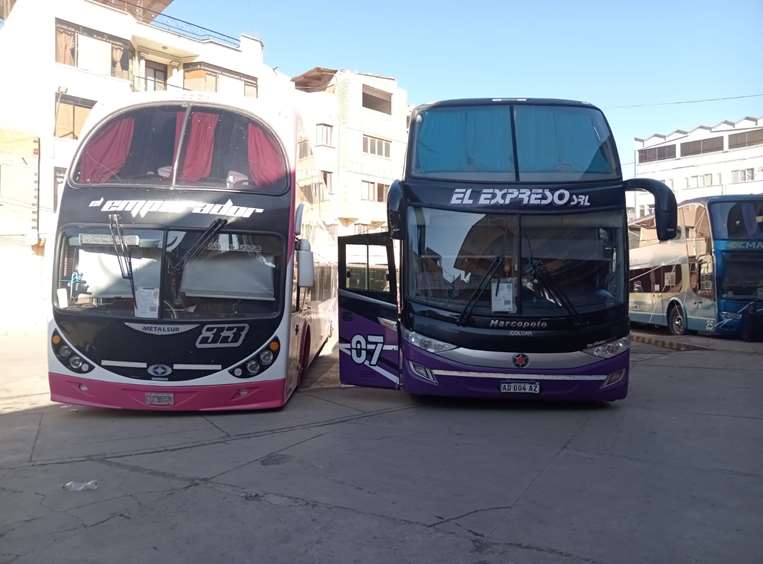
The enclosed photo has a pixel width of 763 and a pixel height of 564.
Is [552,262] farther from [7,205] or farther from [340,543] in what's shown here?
[7,205]

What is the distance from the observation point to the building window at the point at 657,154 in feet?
210

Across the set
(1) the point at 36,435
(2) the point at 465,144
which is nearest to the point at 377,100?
(2) the point at 465,144

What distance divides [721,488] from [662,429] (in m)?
2.28

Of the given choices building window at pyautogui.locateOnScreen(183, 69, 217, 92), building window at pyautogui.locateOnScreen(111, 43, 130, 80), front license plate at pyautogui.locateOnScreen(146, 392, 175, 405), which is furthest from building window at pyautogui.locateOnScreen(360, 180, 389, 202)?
front license plate at pyautogui.locateOnScreen(146, 392, 175, 405)

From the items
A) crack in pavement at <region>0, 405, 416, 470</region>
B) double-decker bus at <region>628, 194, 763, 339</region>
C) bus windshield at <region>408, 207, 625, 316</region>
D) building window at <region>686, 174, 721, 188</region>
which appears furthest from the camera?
building window at <region>686, 174, 721, 188</region>

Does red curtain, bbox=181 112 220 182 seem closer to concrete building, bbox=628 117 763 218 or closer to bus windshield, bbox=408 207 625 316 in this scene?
bus windshield, bbox=408 207 625 316

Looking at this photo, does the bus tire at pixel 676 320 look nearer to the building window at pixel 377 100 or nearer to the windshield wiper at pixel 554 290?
the windshield wiper at pixel 554 290

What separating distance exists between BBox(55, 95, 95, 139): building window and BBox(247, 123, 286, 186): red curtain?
22.0 m

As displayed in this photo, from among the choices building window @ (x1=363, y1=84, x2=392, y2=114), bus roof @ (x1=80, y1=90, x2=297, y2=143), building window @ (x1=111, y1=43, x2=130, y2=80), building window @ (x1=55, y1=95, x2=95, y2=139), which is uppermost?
building window @ (x1=363, y1=84, x2=392, y2=114)

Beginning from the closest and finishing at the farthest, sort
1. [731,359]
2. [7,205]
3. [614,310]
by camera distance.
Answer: [614,310] < [731,359] < [7,205]

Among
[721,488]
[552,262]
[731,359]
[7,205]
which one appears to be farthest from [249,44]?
[721,488]

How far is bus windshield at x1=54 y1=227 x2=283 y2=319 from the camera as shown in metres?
7.67

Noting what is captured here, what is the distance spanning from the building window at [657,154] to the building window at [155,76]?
4854cm

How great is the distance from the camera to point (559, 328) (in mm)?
8117
